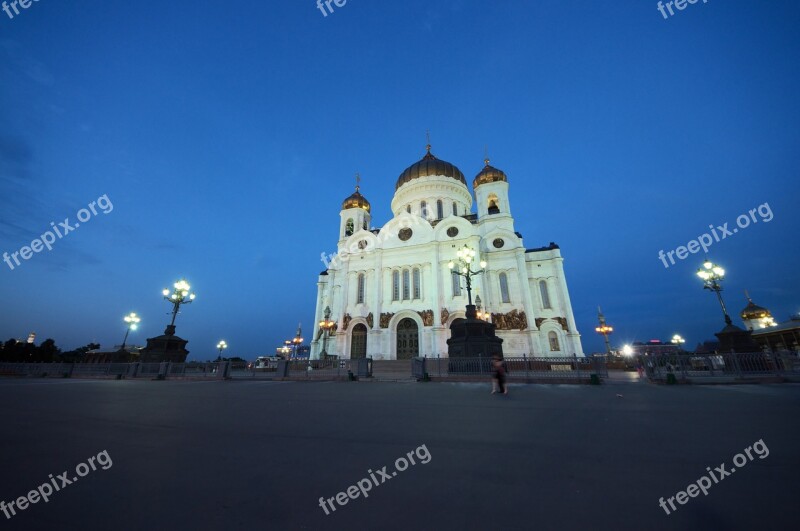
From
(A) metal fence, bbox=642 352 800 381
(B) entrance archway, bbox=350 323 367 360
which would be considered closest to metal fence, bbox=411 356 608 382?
(A) metal fence, bbox=642 352 800 381

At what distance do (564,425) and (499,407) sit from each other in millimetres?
1855

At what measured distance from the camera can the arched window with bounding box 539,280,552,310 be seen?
103 ft

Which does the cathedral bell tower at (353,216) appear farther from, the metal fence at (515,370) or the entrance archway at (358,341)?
the metal fence at (515,370)

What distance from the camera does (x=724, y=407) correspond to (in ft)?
19.3

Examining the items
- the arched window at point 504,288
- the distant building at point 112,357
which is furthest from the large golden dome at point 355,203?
the distant building at point 112,357

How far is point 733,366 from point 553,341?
1886 cm

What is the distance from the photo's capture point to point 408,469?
2924 millimetres

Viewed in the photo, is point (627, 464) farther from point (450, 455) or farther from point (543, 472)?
point (450, 455)

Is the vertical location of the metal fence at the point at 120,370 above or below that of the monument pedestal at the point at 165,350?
below

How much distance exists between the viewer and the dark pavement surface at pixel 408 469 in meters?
1.97

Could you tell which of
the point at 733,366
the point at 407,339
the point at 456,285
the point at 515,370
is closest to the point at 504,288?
the point at 456,285

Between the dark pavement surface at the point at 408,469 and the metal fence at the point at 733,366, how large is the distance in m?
7.02

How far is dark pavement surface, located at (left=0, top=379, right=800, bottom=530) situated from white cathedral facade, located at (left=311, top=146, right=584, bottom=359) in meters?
22.4

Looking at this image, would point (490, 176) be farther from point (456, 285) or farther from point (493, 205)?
point (456, 285)
